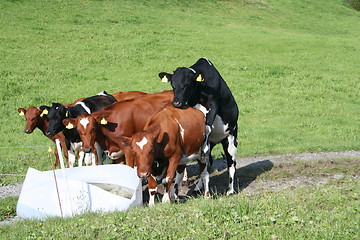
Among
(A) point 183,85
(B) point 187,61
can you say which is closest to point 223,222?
(A) point 183,85

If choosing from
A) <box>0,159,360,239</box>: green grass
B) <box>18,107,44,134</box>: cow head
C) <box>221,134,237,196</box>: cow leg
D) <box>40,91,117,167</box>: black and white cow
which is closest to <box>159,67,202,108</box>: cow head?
<box>221,134,237,196</box>: cow leg

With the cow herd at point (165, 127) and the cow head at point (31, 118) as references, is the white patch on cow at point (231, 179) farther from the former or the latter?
the cow head at point (31, 118)

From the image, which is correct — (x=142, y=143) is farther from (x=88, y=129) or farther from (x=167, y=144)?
(x=88, y=129)

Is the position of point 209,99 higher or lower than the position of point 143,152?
higher

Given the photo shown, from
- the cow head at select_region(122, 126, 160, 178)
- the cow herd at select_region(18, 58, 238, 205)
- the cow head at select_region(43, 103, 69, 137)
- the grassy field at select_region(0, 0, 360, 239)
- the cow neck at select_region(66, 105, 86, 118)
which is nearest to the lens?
the grassy field at select_region(0, 0, 360, 239)

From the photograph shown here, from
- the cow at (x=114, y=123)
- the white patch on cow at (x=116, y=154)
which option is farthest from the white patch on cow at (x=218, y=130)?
the white patch on cow at (x=116, y=154)

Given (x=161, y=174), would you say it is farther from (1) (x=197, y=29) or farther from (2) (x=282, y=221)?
(1) (x=197, y=29)

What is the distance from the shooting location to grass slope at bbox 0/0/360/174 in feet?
68.1

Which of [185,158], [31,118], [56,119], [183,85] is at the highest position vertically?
[183,85]

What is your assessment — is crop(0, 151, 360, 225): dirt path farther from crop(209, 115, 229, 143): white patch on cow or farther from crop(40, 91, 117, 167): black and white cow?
crop(40, 91, 117, 167): black and white cow

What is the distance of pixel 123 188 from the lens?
11.1 m

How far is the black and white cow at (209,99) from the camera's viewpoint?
1195 cm

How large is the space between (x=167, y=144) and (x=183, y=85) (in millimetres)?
1736

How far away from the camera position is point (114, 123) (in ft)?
41.0
